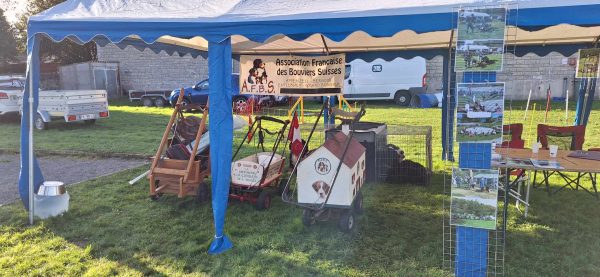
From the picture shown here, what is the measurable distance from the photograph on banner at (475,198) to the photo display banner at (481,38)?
75 cm

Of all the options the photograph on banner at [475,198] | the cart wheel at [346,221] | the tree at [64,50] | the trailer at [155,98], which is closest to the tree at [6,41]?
the tree at [64,50]

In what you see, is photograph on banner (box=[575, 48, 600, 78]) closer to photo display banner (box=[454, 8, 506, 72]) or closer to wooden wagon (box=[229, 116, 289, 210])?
photo display banner (box=[454, 8, 506, 72])

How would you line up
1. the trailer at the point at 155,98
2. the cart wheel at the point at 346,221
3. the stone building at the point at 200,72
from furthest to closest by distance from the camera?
the trailer at the point at 155,98 → the stone building at the point at 200,72 → the cart wheel at the point at 346,221

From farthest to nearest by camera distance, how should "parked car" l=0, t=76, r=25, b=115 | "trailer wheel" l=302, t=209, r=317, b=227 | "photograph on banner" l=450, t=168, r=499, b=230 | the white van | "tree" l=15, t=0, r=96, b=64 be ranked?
"tree" l=15, t=0, r=96, b=64
the white van
"parked car" l=0, t=76, r=25, b=115
"trailer wheel" l=302, t=209, r=317, b=227
"photograph on banner" l=450, t=168, r=499, b=230

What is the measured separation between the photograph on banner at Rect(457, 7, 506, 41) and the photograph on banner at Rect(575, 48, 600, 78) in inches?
144

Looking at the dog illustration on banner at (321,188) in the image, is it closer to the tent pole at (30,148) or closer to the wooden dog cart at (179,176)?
the wooden dog cart at (179,176)

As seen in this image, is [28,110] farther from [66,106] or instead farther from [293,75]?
[66,106]

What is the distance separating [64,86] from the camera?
78.7ft

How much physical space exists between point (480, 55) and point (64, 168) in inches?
287

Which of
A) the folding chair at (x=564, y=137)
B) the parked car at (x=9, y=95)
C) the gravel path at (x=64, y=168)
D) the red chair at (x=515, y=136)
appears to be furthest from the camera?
the parked car at (x=9, y=95)

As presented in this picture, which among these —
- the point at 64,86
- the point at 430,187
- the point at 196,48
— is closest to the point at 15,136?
the point at 196,48

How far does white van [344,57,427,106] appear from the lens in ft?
59.9

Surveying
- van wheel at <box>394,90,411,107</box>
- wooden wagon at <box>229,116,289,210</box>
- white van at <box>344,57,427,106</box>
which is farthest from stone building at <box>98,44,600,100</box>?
wooden wagon at <box>229,116,289,210</box>

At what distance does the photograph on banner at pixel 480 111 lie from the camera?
2902 millimetres
